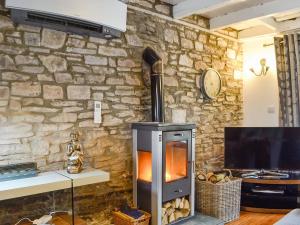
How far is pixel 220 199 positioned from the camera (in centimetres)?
303

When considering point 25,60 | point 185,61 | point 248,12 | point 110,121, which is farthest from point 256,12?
point 25,60

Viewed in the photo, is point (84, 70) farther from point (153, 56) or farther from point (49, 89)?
point (153, 56)

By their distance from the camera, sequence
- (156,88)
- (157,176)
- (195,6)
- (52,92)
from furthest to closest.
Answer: (195,6), (156,88), (157,176), (52,92)

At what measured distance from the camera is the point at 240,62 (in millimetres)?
4449

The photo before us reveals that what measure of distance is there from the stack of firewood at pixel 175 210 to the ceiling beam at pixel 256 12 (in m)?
2.28

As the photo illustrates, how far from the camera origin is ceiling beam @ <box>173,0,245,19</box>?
301cm

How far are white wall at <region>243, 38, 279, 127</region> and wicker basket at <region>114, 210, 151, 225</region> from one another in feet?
8.39

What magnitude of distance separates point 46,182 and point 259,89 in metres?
3.44

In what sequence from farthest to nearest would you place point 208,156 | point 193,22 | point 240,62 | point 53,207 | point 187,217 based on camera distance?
point 240,62 → point 208,156 → point 193,22 → point 187,217 → point 53,207

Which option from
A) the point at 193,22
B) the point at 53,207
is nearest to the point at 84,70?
the point at 53,207

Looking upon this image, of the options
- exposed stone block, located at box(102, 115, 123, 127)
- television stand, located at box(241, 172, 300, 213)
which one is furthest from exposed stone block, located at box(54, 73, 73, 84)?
television stand, located at box(241, 172, 300, 213)

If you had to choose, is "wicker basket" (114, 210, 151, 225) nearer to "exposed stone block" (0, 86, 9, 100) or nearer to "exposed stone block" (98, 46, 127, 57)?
"exposed stone block" (0, 86, 9, 100)

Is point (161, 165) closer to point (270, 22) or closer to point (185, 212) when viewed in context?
point (185, 212)

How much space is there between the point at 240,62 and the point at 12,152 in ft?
11.5
